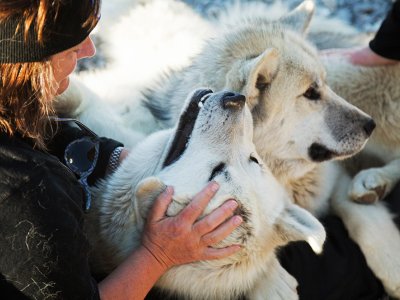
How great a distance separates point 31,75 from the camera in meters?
1.77

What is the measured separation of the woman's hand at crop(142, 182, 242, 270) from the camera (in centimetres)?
203

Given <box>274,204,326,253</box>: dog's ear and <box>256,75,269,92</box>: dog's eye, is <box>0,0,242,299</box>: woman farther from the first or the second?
<box>256,75,269,92</box>: dog's eye

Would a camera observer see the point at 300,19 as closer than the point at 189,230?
No

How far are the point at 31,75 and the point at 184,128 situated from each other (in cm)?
74

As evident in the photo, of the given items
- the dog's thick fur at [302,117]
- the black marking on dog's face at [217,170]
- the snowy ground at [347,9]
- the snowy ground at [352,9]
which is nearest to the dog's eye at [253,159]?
the black marking on dog's face at [217,170]

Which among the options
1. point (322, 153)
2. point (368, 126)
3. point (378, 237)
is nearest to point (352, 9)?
point (368, 126)

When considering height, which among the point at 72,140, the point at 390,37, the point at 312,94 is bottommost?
the point at 390,37

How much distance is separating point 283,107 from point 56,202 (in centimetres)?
132

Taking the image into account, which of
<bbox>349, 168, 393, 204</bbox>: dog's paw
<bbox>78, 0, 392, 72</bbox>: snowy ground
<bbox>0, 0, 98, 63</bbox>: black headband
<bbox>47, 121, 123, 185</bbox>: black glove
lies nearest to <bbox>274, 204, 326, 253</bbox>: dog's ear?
<bbox>349, 168, 393, 204</bbox>: dog's paw

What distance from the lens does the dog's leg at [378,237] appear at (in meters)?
2.65

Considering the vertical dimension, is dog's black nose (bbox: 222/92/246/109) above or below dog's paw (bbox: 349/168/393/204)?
above

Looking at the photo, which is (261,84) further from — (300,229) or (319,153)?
(300,229)

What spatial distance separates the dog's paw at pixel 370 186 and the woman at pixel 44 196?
105cm

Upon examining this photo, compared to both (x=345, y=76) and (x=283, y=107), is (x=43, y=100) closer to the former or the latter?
(x=283, y=107)
